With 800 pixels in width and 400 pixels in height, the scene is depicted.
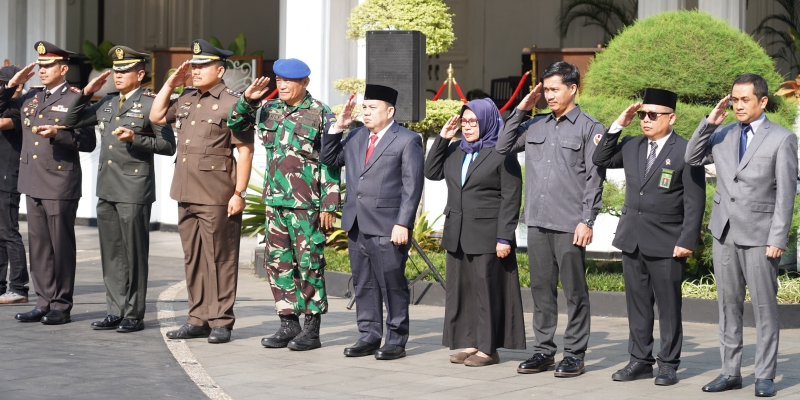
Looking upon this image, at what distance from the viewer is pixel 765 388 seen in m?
6.34

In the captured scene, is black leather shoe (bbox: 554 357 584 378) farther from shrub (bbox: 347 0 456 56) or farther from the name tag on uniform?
shrub (bbox: 347 0 456 56)

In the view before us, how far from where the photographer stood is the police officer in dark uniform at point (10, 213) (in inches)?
374

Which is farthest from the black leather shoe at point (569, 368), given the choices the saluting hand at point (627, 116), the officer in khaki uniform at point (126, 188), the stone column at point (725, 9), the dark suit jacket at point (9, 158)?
the stone column at point (725, 9)

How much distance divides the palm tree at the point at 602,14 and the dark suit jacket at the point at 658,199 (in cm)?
Result: 1290

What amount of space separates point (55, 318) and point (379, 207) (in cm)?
272

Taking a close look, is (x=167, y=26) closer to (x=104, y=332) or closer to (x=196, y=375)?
(x=104, y=332)

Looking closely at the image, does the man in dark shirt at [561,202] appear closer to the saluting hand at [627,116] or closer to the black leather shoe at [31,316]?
the saluting hand at [627,116]

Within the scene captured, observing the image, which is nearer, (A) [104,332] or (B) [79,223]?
(A) [104,332]

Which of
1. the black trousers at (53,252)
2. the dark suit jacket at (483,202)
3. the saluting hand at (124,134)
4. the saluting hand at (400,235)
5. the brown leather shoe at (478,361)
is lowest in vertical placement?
the brown leather shoe at (478,361)

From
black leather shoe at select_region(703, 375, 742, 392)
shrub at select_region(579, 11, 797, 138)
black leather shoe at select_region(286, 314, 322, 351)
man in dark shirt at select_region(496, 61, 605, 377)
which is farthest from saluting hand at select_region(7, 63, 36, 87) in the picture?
black leather shoe at select_region(703, 375, 742, 392)

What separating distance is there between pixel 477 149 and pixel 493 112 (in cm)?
26

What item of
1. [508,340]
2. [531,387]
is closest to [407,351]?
[508,340]

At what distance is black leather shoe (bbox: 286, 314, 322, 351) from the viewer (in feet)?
25.1

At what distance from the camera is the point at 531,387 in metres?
6.59
